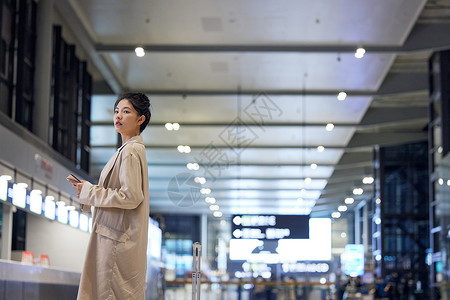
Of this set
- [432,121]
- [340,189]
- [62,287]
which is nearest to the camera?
[62,287]

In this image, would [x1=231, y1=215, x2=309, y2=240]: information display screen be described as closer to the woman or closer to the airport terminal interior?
the airport terminal interior

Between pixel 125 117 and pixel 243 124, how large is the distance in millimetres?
15135

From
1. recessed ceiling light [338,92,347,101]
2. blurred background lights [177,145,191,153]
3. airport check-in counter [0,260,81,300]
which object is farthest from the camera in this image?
blurred background lights [177,145,191,153]

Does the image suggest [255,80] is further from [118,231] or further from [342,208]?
[342,208]

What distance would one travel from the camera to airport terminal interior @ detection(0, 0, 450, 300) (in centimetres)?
1041

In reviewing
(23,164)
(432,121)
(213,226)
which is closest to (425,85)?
(432,121)

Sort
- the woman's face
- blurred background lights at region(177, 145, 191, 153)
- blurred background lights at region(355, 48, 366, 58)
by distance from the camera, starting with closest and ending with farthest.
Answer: the woman's face → blurred background lights at region(355, 48, 366, 58) → blurred background lights at region(177, 145, 191, 153)

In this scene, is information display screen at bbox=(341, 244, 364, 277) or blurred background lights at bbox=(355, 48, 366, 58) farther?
information display screen at bbox=(341, 244, 364, 277)

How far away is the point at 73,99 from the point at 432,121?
6.91m

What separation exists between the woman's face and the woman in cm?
11

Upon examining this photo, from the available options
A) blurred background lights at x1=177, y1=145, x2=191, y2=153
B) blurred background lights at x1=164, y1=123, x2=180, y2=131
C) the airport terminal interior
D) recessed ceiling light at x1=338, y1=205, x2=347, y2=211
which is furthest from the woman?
recessed ceiling light at x1=338, y1=205, x2=347, y2=211

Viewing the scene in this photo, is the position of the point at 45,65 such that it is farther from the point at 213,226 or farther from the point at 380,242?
the point at 213,226

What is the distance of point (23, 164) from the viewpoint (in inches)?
372

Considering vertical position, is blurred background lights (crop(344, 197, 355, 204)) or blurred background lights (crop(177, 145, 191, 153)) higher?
blurred background lights (crop(177, 145, 191, 153))
